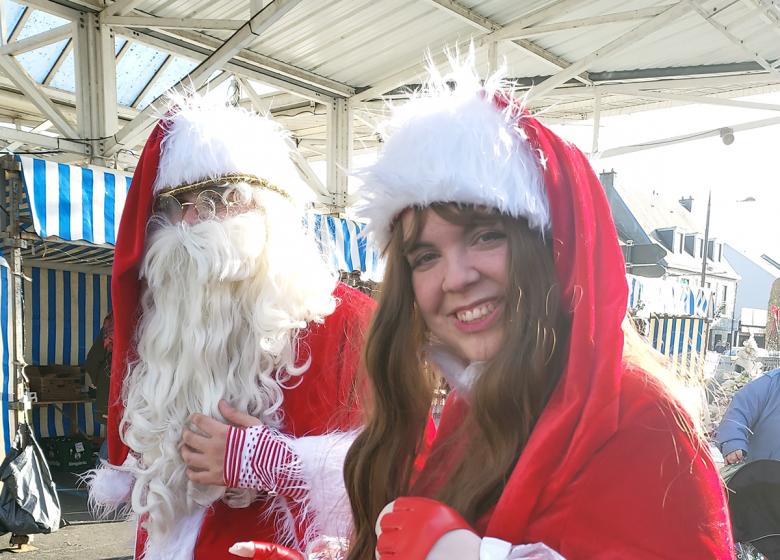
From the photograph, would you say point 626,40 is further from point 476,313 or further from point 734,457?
point 476,313

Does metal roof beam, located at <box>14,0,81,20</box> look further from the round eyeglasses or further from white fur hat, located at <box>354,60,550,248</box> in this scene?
white fur hat, located at <box>354,60,550,248</box>

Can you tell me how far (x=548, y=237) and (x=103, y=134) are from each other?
537cm

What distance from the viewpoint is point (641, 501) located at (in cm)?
79

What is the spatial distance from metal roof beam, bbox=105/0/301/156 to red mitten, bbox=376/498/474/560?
12.9 ft

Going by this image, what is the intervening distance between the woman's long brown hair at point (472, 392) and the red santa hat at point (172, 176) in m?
0.72

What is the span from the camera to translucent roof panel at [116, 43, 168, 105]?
656 cm

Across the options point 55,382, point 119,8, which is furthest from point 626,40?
point 55,382

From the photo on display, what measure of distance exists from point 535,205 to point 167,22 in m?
5.15

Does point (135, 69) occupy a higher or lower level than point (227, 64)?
higher

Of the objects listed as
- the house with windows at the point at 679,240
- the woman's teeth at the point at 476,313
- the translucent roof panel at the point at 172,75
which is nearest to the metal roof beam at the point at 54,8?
the translucent roof panel at the point at 172,75

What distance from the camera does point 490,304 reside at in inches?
42.1

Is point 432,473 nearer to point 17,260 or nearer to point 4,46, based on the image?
point 17,260

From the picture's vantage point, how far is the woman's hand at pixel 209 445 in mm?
1422

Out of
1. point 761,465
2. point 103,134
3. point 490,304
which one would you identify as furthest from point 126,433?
point 103,134
